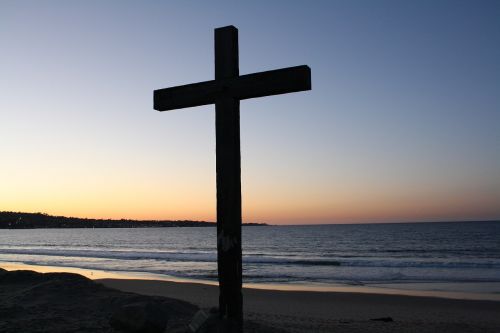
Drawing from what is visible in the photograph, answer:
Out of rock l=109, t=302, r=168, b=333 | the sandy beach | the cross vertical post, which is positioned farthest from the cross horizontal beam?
the sandy beach

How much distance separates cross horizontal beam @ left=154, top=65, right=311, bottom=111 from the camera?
13.1ft

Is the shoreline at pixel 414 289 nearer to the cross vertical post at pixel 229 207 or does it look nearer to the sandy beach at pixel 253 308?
the sandy beach at pixel 253 308

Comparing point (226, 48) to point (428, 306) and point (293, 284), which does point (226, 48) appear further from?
point (293, 284)

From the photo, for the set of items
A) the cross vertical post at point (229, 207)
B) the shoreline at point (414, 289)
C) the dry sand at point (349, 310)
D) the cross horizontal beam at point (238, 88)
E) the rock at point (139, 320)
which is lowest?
the shoreline at point (414, 289)

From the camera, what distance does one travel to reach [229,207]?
410 cm

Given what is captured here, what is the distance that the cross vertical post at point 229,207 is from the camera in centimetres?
408

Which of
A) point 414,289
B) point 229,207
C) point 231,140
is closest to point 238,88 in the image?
point 231,140

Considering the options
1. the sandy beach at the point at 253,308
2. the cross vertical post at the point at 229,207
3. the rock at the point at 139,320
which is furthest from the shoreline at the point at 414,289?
the cross vertical post at the point at 229,207

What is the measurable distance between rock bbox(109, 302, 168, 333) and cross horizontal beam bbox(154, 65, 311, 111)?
2.30 m

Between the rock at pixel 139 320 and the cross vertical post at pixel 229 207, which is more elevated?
the cross vertical post at pixel 229 207

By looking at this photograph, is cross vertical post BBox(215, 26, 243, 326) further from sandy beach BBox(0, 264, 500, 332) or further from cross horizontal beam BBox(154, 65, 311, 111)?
sandy beach BBox(0, 264, 500, 332)

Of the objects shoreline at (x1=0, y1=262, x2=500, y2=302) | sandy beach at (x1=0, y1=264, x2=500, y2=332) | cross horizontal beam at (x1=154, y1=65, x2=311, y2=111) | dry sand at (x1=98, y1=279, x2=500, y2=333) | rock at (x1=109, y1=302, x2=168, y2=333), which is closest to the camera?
cross horizontal beam at (x1=154, y1=65, x2=311, y2=111)

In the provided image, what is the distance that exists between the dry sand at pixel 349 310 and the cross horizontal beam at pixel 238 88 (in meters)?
4.30

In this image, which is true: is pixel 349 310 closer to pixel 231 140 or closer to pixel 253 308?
pixel 253 308
